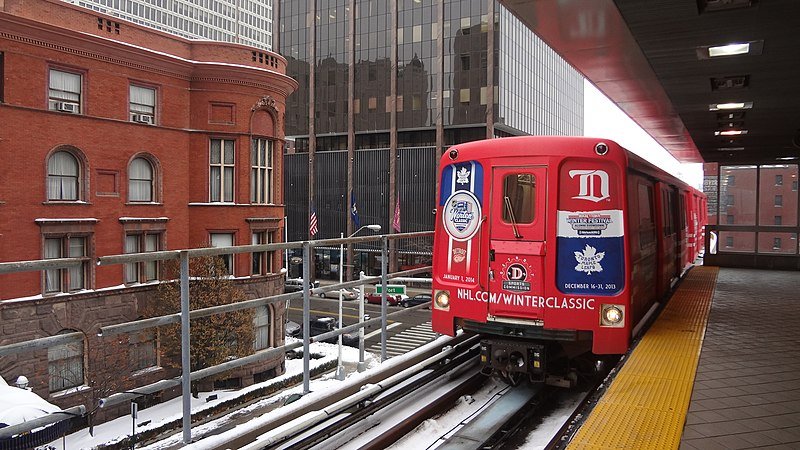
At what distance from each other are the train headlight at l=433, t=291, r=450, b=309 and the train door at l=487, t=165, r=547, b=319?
0.60 meters

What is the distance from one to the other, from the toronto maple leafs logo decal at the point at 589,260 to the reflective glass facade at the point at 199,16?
9181cm

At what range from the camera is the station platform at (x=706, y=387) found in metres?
4.13

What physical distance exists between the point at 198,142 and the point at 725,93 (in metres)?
22.1

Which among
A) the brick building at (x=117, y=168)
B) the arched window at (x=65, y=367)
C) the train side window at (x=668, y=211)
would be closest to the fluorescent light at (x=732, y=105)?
the train side window at (x=668, y=211)

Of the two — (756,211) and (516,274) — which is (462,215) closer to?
(516,274)

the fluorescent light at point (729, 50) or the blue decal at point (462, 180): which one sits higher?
the fluorescent light at point (729, 50)

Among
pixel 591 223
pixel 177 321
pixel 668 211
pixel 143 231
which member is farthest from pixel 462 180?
pixel 143 231

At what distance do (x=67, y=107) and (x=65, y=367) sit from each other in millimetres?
9394

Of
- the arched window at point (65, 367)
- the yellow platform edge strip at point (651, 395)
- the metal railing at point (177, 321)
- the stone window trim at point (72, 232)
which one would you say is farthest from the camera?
the stone window trim at point (72, 232)

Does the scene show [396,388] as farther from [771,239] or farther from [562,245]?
[771,239]

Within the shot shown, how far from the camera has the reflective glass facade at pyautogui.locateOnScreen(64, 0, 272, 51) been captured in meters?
93.2

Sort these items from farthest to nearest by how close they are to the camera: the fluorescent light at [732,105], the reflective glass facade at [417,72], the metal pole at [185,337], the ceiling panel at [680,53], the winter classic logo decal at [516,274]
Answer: the reflective glass facade at [417,72] < the fluorescent light at [732,105] < the winter classic logo decal at [516,274] < the ceiling panel at [680,53] < the metal pole at [185,337]

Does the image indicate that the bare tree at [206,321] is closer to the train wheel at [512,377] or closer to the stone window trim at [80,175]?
the stone window trim at [80,175]

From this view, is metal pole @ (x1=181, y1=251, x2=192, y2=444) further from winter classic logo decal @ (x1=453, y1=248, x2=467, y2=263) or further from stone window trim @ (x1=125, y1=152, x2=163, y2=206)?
stone window trim @ (x1=125, y1=152, x2=163, y2=206)
